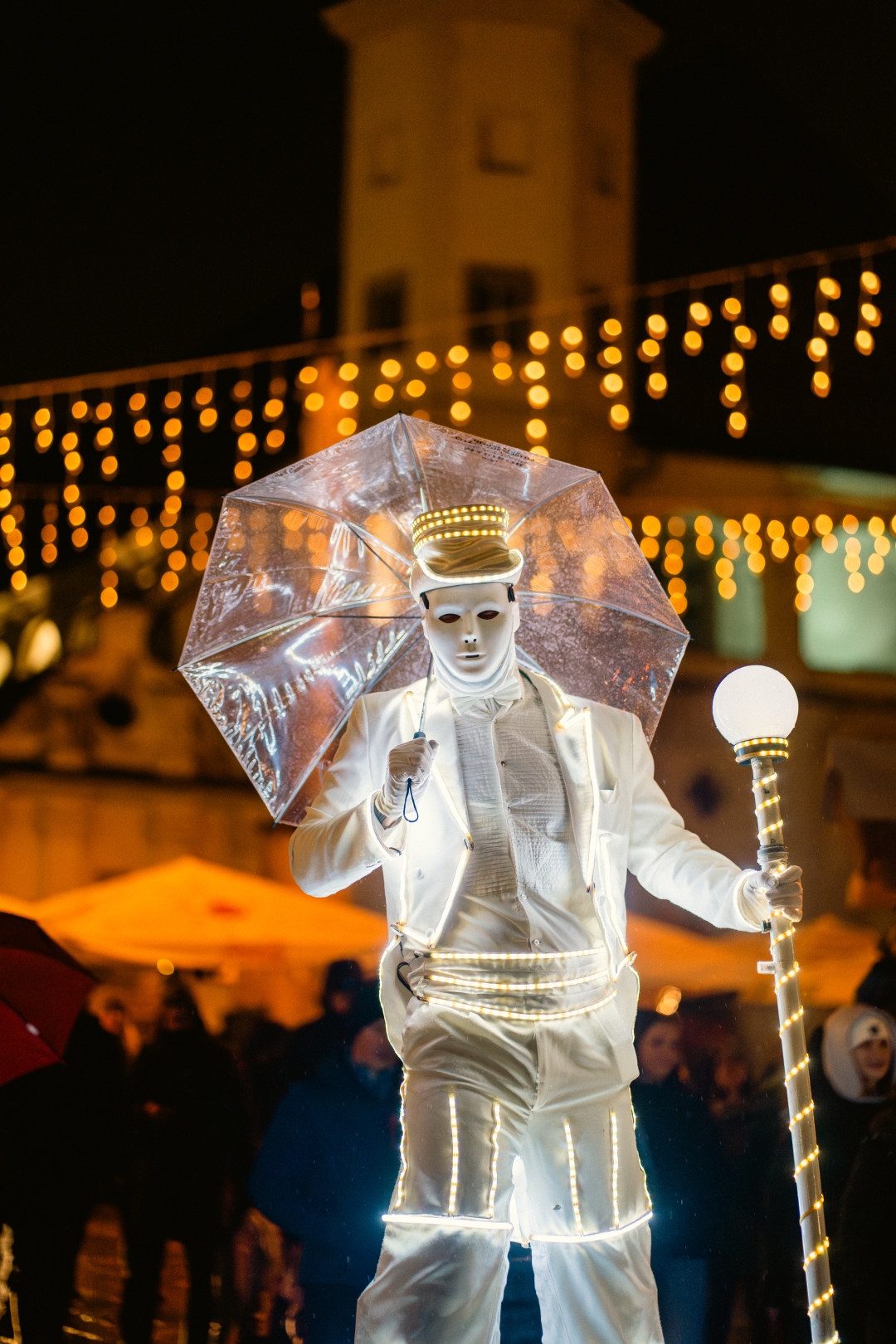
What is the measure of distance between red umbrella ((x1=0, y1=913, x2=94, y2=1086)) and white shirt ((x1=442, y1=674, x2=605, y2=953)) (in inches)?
81.4

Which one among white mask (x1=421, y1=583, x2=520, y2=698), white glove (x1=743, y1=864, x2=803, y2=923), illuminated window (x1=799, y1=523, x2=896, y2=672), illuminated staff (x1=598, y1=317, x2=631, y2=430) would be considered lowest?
white glove (x1=743, y1=864, x2=803, y2=923)

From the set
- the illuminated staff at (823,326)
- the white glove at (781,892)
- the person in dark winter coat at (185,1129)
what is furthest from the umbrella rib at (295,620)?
the illuminated staff at (823,326)

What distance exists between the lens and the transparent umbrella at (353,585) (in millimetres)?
4117

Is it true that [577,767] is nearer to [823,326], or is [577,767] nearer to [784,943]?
[784,943]

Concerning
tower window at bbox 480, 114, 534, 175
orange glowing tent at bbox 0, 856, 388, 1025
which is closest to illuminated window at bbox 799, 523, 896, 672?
tower window at bbox 480, 114, 534, 175

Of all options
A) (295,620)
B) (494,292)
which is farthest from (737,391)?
(295,620)

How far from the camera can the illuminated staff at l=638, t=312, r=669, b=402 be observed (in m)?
8.02

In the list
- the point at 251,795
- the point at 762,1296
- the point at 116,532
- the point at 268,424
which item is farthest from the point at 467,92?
the point at 762,1296

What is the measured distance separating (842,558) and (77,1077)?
313 inches

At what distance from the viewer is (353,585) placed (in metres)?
4.19

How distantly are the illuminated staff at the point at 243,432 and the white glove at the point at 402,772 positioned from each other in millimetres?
6168

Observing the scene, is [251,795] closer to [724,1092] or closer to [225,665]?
[724,1092]

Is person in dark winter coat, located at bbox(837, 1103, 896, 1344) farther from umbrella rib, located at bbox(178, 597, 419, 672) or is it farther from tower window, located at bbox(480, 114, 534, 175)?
tower window, located at bbox(480, 114, 534, 175)

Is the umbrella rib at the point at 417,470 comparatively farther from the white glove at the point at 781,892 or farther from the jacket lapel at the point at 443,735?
the white glove at the point at 781,892
